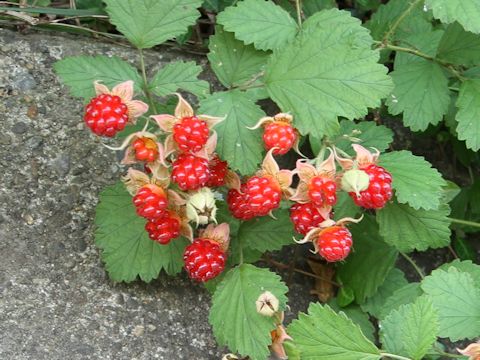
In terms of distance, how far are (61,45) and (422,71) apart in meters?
1.07

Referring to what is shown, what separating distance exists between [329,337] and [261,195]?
356mm

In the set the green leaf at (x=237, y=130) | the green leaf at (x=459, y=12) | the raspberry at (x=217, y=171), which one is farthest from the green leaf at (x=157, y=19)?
the green leaf at (x=459, y=12)

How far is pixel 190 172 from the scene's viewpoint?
169 cm

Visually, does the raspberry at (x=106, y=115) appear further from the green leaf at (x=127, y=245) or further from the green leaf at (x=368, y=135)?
the green leaf at (x=368, y=135)

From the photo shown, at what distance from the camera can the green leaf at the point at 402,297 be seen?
84.0 inches

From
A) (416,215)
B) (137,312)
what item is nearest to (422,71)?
(416,215)

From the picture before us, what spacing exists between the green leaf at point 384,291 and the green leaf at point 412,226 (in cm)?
26

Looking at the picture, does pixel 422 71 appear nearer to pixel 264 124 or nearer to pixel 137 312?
pixel 264 124

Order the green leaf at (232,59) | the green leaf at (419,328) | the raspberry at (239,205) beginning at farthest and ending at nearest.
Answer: the green leaf at (232,59) < the raspberry at (239,205) < the green leaf at (419,328)

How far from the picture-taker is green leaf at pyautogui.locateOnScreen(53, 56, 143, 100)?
189 centimetres

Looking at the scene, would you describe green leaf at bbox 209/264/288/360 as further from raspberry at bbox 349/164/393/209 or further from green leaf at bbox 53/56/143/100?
green leaf at bbox 53/56/143/100

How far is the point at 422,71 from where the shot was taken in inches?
89.9

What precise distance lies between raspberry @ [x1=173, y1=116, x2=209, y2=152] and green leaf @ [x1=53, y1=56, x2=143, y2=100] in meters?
0.26

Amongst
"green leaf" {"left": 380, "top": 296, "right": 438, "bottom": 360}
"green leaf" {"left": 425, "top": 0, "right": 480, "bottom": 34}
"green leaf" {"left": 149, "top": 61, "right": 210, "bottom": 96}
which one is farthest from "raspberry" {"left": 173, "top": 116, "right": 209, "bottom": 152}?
"green leaf" {"left": 425, "top": 0, "right": 480, "bottom": 34}
